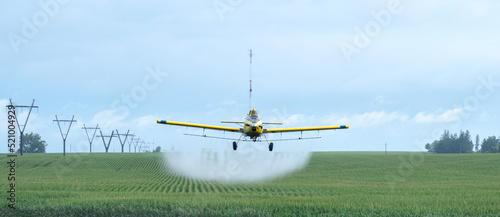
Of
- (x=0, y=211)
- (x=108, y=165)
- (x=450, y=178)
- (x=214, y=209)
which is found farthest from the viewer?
(x=108, y=165)

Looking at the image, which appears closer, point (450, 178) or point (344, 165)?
point (450, 178)

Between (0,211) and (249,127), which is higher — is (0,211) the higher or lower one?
the lower one

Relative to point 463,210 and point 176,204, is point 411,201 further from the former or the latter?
point 176,204

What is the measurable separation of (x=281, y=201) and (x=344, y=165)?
82.2m

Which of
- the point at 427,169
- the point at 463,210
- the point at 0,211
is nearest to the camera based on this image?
the point at 463,210

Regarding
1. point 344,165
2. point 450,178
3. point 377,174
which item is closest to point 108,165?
point 344,165

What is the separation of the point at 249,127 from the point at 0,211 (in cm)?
2863

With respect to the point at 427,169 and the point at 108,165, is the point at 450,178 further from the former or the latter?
the point at 108,165

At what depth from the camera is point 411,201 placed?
48375 mm

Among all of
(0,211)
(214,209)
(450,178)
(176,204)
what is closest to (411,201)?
(214,209)

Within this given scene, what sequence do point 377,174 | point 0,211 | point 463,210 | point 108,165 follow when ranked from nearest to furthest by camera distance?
point 463,210 → point 0,211 → point 377,174 → point 108,165

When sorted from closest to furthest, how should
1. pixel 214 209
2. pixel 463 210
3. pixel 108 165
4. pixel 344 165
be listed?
pixel 463 210 → pixel 214 209 → pixel 344 165 → pixel 108 165

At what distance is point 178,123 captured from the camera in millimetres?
39094

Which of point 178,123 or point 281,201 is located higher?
point 178,123
